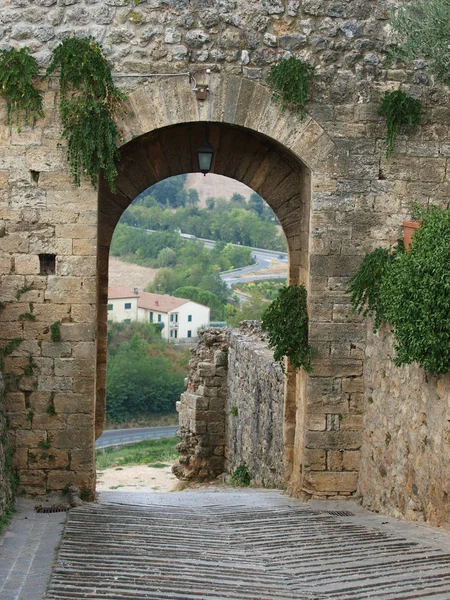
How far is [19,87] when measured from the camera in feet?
27.0

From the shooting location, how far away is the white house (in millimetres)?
54594

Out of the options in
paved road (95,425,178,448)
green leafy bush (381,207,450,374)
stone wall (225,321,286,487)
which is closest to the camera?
green leafy bush (381,207,450,374)

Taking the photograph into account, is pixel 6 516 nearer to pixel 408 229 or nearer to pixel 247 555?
pixel 247 555

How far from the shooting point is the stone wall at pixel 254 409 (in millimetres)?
11195

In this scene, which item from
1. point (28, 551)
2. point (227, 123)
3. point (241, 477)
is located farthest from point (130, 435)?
point (28, 551)

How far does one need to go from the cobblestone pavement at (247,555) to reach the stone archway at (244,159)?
1.40 m

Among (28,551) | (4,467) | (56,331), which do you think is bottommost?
(28,551)

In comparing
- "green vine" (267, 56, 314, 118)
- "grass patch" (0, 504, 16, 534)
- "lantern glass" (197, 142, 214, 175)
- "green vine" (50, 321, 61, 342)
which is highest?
"green vine" (267, 56, 314, 118)

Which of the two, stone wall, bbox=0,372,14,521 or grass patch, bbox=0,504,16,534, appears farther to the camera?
stone wall, bbox=0,372,14,521

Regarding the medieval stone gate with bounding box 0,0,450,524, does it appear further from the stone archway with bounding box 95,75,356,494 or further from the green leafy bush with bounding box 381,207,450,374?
the green leafy bush with bounding box 381,207,450,374

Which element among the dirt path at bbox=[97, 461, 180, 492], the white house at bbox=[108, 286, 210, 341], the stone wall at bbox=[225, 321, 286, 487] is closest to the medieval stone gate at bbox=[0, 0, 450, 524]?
the stone wall at bbox=[225, 321, 286, 487]

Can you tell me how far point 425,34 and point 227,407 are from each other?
7.74 meters

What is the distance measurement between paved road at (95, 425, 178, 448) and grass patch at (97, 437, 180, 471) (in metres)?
1.08

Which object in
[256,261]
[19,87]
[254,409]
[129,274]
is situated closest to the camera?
[19,87]
